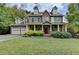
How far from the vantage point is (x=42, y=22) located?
4664 millimetres

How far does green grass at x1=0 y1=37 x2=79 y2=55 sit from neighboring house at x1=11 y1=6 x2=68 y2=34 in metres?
0.15

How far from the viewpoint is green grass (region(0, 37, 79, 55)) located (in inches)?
177

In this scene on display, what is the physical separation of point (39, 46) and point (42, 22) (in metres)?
0.36

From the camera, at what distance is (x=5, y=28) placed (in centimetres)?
462

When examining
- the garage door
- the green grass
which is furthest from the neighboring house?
the green grass

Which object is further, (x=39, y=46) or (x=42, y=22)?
(x=42, y=22)

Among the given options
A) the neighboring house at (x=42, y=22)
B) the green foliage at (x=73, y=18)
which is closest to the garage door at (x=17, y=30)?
the neighboring house at (x=42, y=22)

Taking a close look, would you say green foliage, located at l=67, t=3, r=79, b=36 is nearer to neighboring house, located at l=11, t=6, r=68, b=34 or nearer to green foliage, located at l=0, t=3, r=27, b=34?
neighboring house, located at l=11, t=6, r=68, b=34

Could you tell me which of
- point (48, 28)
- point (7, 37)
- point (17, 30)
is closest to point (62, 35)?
point (48, 28)

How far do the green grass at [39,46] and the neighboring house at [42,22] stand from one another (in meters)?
0.15

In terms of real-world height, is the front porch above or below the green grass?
above

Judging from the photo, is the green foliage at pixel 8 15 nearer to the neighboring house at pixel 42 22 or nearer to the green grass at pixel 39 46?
the neighboring house at pixel 42 22

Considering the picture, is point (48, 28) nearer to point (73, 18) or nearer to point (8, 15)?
point (73, 18)

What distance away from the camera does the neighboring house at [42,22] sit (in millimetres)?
4598
